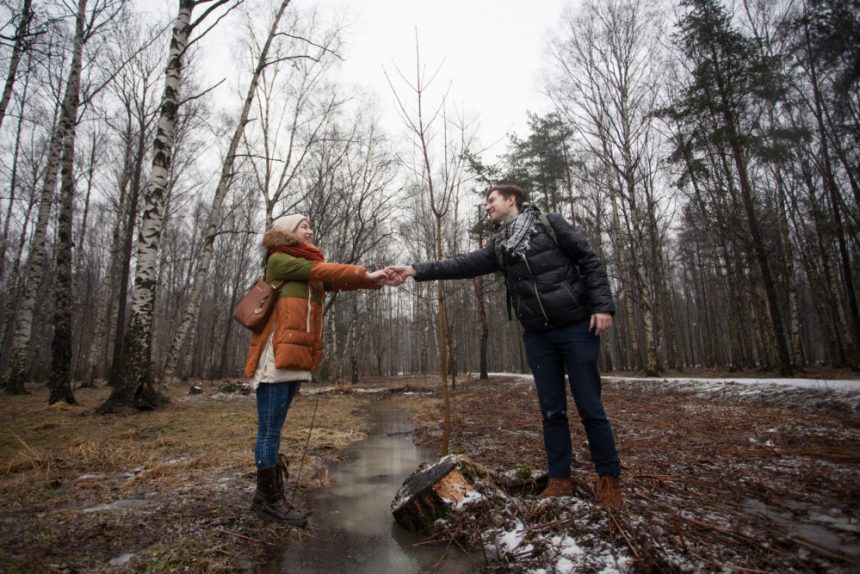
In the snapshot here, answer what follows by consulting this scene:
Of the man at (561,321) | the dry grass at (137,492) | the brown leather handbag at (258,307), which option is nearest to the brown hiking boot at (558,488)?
the man at (561,321)

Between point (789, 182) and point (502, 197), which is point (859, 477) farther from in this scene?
point (789, 182)

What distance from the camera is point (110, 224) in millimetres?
24062

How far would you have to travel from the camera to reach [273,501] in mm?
2510

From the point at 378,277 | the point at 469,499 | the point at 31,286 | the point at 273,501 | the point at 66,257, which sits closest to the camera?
the point at 469,499

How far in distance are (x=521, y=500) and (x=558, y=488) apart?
27cm

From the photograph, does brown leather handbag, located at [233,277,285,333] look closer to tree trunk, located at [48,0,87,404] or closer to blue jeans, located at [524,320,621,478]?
blue jeans, located at [524,320,621,478]

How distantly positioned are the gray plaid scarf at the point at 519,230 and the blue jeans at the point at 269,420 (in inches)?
76.5

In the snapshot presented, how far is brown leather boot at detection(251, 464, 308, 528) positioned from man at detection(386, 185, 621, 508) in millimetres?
1686

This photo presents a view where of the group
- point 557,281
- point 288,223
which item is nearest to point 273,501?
point 288,223

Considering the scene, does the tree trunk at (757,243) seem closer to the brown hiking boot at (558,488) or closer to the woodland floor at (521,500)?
the woodland floor at (521,500)

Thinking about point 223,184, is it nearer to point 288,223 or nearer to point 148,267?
point 148,267

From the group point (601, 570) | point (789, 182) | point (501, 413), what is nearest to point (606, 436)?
point (601, 570)

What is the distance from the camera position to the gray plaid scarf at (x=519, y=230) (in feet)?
9.11

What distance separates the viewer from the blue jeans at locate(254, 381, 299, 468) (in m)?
2.52
